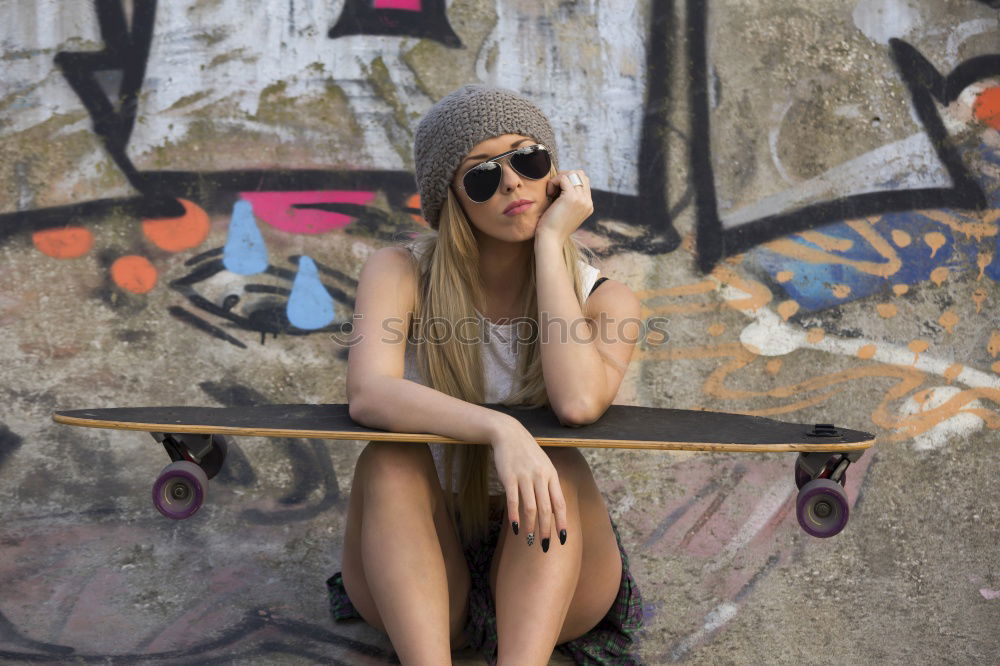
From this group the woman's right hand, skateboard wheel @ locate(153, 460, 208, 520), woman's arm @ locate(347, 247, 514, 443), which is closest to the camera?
the woman's right hand

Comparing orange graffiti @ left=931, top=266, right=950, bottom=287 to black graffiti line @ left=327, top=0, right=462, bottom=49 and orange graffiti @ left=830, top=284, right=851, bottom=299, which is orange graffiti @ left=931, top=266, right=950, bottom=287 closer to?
orange graffiti @ left=830, top=284, right=851, bottom=299

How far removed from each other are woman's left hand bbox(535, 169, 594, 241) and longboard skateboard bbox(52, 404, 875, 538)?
0.48 m

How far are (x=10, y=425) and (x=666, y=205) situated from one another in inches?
118

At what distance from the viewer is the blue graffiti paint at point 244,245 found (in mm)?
4105

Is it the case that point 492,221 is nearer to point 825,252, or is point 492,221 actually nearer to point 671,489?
point 671,489

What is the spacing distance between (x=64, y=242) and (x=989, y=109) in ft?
14.0

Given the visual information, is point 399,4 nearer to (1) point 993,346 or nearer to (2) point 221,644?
(2) point 221,644

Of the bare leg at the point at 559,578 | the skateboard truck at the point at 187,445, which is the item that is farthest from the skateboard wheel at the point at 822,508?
the skateboard truck at the point at 187,445

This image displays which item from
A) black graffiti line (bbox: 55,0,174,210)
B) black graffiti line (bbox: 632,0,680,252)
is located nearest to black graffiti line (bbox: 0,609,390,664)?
black graffiti line (bbox: 55,0,174,210)

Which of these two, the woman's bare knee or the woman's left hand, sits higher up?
the woman's left hand

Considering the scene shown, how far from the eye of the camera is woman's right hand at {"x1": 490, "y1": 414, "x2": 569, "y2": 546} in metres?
1.96

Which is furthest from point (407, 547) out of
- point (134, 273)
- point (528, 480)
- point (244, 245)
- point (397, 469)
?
point (134, 273)

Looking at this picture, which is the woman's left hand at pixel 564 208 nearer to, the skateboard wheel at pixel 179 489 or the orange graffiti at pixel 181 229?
the skateboard wheel at pixel 179 489

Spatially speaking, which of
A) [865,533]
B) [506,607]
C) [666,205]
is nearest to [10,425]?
[506,607]
